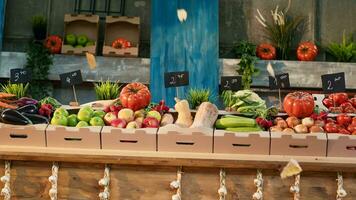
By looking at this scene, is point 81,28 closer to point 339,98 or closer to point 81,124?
point 339,98

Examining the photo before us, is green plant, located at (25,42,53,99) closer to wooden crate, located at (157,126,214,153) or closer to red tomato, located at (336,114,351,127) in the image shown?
wooden crate, located at (157,126,214,153)

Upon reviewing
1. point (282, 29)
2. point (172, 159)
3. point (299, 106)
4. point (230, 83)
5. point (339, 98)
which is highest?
point (282, 29)

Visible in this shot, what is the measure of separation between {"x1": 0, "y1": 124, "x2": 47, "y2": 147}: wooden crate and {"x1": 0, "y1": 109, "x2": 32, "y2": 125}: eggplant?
41mm

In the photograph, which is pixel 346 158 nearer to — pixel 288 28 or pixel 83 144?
pixel 83 144

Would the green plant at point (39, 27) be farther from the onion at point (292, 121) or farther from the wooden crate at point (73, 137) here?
the onion at point (292, 121)

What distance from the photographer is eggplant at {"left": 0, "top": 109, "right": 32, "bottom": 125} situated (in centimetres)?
268

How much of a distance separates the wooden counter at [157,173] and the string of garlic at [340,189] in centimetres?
3

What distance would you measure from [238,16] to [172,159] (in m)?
4.76

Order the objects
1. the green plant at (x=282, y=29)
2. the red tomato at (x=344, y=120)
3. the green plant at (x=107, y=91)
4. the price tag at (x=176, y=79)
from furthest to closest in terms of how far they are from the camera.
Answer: the green plant at (x=282, y=29)
the price tag at (x=176, y=79)
the green plant at (x=107, y=91)
the red tomato at (x=344, y=120)

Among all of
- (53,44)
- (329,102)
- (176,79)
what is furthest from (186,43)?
(329,102)

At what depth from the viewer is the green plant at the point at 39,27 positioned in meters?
6.57

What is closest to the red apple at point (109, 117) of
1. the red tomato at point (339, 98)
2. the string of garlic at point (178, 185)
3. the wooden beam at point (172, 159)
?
the wooden beam at point (172, 159)

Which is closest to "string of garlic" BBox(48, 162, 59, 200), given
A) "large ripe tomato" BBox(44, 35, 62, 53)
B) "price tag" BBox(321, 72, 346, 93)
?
"price tag" BBox(321, 72, 346, 93)

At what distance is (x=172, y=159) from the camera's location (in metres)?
2.51
